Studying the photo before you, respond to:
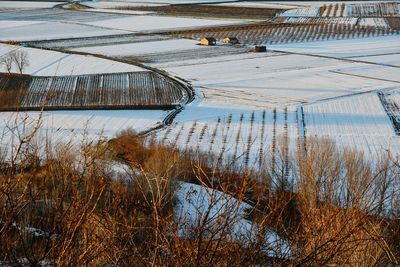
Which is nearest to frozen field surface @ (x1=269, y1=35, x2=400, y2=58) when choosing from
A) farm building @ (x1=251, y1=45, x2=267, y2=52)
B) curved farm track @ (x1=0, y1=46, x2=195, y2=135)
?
farm building @ (x1=251, y1=45, x2=267, y2=52)

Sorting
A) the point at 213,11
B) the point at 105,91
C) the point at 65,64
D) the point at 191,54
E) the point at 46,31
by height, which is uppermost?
the point at 105,91

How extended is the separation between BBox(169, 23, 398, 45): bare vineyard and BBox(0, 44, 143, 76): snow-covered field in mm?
16687

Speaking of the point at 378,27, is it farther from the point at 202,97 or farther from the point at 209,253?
the point at 209,253

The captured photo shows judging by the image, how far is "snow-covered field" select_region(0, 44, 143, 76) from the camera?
49969 millimetres

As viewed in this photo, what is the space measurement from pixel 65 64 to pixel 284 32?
2822cm

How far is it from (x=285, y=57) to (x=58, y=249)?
52.5 meters

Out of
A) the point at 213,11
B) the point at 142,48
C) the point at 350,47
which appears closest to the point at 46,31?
the point at 142,48

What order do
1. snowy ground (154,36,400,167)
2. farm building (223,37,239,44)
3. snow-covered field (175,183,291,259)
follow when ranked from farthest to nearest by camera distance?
farm building (223,37,239,44)
snowy ground (154,36,400,167)
snow-covered field (175,183,291,259)

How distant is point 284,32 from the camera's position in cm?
6919

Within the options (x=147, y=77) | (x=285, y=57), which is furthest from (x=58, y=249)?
(x=285, y=57)

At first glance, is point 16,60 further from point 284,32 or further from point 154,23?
point 284,32

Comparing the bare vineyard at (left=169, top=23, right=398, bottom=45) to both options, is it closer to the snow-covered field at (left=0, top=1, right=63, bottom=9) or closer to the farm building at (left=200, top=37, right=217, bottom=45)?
the farm building at (left=200, top=37, right=217, bottom=45)

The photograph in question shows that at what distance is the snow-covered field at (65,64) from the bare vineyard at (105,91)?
196cm

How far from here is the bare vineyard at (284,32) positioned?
65.5m
